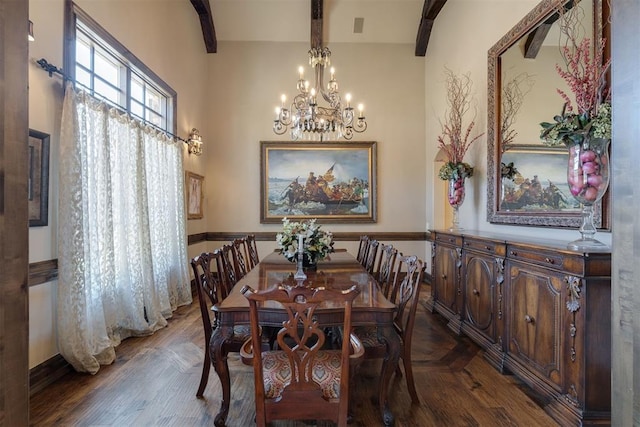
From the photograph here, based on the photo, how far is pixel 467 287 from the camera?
3.50 m

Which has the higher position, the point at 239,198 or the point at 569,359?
the point at 239,198

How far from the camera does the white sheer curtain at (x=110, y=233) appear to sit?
104 inches

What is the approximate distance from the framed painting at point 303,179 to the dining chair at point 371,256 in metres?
2.51

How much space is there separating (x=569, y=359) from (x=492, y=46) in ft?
11.3

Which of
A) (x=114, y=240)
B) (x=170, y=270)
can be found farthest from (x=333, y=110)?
(x=170, y=270)

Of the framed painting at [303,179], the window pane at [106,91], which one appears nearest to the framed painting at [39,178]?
the window pane at [106,91]

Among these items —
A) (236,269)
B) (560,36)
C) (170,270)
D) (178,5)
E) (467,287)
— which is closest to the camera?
(560,36)

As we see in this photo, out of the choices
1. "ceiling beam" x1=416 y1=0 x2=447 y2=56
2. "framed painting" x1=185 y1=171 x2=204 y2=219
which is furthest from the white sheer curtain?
"ceiling beam" x1=416 y1=0 x2=447 y2=56

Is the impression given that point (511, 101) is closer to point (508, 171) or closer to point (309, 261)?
point (508, 171)

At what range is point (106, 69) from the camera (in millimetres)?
3465

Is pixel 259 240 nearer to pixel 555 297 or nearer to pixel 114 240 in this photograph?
pixel 114 240

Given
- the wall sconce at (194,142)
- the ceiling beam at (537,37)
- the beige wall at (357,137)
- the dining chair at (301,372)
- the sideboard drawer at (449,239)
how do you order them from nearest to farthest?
1. the dining chair at (301,372)
2. the ceiling beam at (537,37)
3. the sideboard drawer at (449,239)
4. the wall sconce at (194,142)
5. the beige wall at (357,137)

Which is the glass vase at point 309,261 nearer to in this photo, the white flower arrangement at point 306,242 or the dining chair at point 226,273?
the white flower arrangement at point 306,242

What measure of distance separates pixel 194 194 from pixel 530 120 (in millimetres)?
4834
